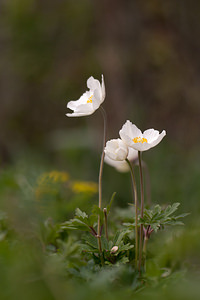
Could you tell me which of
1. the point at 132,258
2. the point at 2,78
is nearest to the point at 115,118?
the point at 2,78

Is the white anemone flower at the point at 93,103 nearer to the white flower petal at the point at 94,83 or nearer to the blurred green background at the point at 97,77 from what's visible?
the white flower petal at the point at 94,83

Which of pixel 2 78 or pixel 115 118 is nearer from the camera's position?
pixel 115 118

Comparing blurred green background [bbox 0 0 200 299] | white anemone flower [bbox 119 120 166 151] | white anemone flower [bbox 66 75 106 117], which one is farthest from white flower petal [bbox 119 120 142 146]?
blurred green background [bbox 0 0 200 299]

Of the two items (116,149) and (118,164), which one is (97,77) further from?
(116,149)

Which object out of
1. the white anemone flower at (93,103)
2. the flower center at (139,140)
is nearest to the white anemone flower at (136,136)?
the flower center at (139,140)

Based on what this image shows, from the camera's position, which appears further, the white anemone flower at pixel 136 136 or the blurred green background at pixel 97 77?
the blurred green background at pixel 97 77

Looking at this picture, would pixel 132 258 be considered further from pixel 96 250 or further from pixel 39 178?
pixel 39 178
